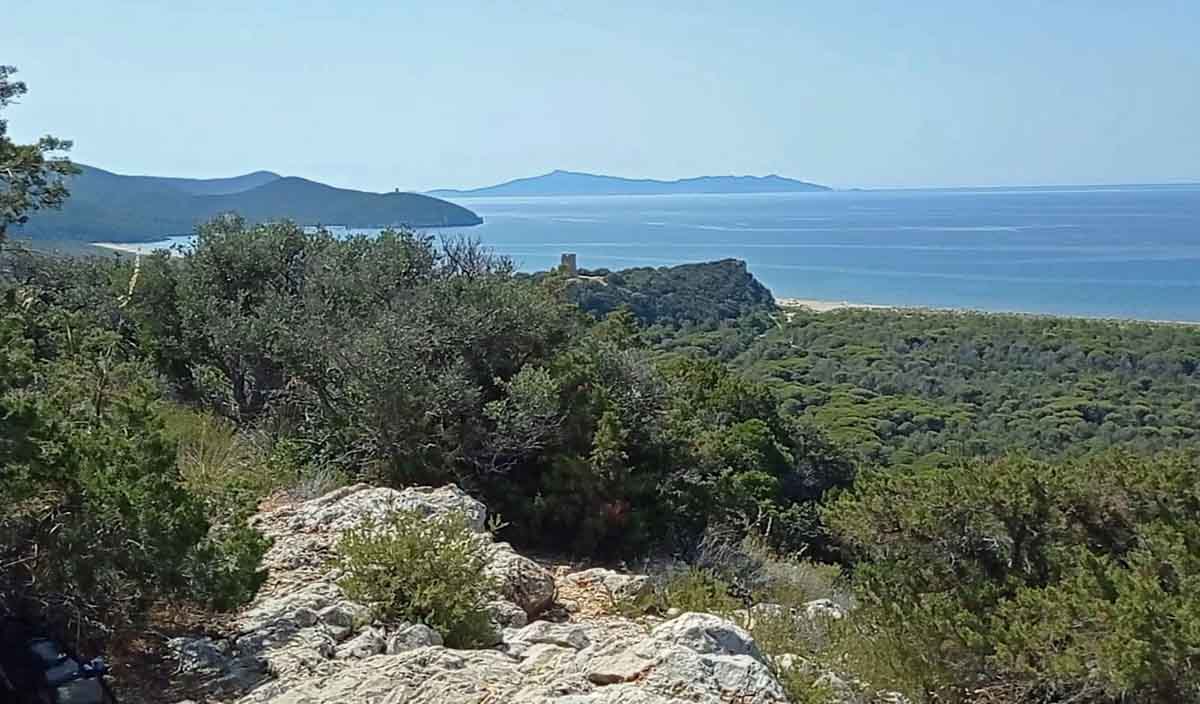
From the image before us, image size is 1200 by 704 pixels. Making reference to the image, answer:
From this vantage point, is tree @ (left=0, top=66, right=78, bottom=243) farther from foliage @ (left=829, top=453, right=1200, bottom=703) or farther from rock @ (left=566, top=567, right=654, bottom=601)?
foliage @ (left=829, top=453, right=1200, bottom=703)

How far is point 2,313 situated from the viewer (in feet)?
17.7

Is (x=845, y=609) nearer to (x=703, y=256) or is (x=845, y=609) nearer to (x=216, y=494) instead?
(x=216, y=494)

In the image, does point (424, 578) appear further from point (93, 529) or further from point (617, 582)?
point (617, 582)

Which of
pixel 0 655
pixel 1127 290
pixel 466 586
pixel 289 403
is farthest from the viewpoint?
pixel 1127 290

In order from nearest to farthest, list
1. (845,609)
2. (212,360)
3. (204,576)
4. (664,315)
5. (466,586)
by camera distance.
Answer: (204,576) < (466,586) < (845,609) < (212,360) < (664,315)

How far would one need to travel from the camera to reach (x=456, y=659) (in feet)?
13.6

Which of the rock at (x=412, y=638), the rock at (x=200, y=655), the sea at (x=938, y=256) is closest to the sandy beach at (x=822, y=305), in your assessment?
the sea at (x=938, y=256)

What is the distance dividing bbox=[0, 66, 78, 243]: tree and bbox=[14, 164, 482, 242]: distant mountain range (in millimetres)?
196

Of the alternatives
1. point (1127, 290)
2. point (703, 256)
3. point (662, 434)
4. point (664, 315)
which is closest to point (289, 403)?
point (662, 434)

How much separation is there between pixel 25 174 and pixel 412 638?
347 centimetres

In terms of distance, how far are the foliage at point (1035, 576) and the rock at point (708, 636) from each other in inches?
68.7

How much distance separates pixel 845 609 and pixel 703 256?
317 feet

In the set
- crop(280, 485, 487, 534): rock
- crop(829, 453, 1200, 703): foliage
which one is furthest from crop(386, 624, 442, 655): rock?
crop(829, 453, 1200, 703): foliage

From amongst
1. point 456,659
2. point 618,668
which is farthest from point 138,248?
point 618,668
